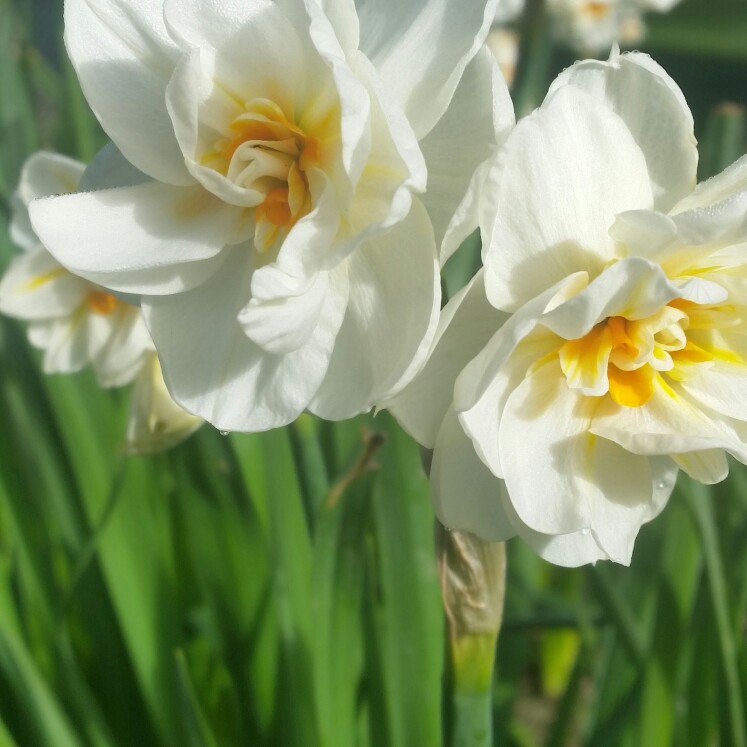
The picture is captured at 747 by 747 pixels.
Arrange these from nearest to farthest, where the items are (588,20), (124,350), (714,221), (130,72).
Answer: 1. (714,221)
2. (130,72)
3. (124,350)
4. (588,20)

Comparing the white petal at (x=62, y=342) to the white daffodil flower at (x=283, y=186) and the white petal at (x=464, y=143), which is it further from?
the white petal at (x=464, y=143)

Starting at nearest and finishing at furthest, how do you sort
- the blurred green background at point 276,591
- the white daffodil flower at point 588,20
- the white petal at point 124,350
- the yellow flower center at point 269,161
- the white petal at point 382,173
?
the white petal at point 382,173, the yellow flower center at point 269,161, the blurred green background at point 276,591, the white petal at point 124,350, the white daffodil flower at point 588,20

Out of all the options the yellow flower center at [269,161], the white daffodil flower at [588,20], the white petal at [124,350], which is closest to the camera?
the yellow flower center at [269,161]

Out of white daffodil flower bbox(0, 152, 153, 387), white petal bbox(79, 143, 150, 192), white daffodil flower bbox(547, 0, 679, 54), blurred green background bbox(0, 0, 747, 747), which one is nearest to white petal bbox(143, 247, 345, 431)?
white petal bbox(79, 143, 150, 192)

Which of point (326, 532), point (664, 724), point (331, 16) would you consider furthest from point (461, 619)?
point (664, 724)

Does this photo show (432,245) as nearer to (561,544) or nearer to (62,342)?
(561,544)

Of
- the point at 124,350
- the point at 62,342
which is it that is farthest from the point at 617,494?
the point at 62,342

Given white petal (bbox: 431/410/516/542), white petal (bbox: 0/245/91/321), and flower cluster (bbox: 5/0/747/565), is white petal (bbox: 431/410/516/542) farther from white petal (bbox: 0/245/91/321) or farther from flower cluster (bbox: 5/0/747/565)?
white petal (bbox: 0/245/91/321)

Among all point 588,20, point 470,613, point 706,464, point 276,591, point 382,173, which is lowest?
point 276,591

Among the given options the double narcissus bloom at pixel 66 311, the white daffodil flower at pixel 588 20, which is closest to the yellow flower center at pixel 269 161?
the double narcissus bloom at pixel 66 311
